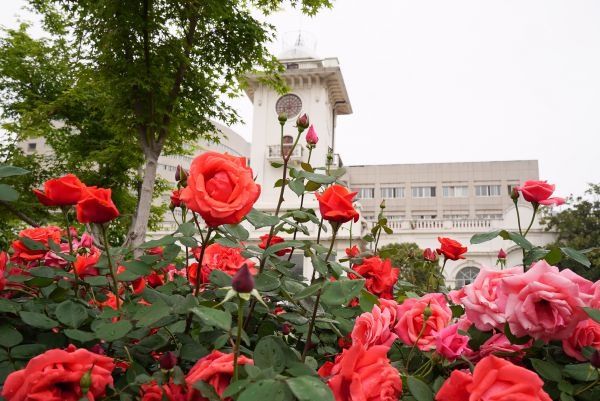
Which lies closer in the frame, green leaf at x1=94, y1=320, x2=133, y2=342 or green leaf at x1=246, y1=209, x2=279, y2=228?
green leaf at x1=94, y1=320, x2=133, y2=342

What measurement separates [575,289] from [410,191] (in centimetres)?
4300

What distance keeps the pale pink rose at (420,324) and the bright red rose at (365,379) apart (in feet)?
0.61

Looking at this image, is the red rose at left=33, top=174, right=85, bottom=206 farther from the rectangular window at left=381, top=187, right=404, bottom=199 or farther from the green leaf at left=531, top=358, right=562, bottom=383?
the rectangular window at left=381, top=187, right=404, bottom=199

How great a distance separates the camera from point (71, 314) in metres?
1.02

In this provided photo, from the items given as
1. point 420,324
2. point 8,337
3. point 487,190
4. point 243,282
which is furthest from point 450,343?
point 487,190

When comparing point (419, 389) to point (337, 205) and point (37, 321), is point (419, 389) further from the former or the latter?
point (37, 321)

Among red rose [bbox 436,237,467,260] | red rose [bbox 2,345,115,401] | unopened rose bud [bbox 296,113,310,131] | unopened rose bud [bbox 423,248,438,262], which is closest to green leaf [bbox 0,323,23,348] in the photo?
red rose [bbox 2,345,115,401]

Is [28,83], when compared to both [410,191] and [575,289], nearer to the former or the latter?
[575,289]

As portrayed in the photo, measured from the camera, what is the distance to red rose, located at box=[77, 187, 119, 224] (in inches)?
42.8

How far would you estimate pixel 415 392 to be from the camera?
778 millimetres

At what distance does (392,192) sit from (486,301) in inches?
1683

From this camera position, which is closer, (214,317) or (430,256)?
(214,317)

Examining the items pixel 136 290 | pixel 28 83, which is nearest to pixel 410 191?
pixel 28 83

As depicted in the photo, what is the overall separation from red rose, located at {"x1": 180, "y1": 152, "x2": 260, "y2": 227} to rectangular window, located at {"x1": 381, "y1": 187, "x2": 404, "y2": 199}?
42.6 m
